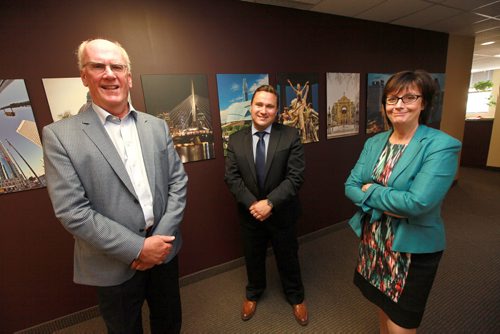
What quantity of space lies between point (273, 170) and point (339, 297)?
Answer: 4.45 feet

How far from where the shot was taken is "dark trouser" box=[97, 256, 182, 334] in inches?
47.4

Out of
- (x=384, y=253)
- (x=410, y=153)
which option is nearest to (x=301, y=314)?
(x=384, y=253)

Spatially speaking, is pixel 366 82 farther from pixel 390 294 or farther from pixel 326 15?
pixel 390 294

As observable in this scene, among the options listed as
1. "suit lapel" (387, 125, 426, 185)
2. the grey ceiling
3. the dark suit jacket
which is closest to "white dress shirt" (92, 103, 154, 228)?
the dark suit jacket

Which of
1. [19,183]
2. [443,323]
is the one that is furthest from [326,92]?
[19,183]

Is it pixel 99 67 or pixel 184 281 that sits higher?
pixel 99 67

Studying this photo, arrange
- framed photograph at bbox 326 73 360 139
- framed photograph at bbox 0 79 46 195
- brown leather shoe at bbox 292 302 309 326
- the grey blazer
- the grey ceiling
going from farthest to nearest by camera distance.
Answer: framed photograph at bbox 326 73 360 139 → the grey ceiling → brown leather shoe at bbox 292 302 309 326 → framed photograph at bbox 0 79 46 195 → the grey blazer

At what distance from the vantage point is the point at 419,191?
1086mm

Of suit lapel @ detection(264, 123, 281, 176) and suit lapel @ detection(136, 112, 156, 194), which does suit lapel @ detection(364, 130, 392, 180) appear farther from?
suit lapel @ detection(136, 112, 156, 194)

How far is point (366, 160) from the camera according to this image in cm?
146

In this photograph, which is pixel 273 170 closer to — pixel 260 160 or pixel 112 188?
pixel 260 160

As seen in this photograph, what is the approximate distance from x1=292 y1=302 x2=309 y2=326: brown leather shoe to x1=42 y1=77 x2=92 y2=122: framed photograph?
231 centimetres

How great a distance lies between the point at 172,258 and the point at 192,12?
198 centimetres

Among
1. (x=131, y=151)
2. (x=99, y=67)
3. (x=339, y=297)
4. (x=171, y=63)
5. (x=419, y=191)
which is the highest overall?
(x=171, y=63)
